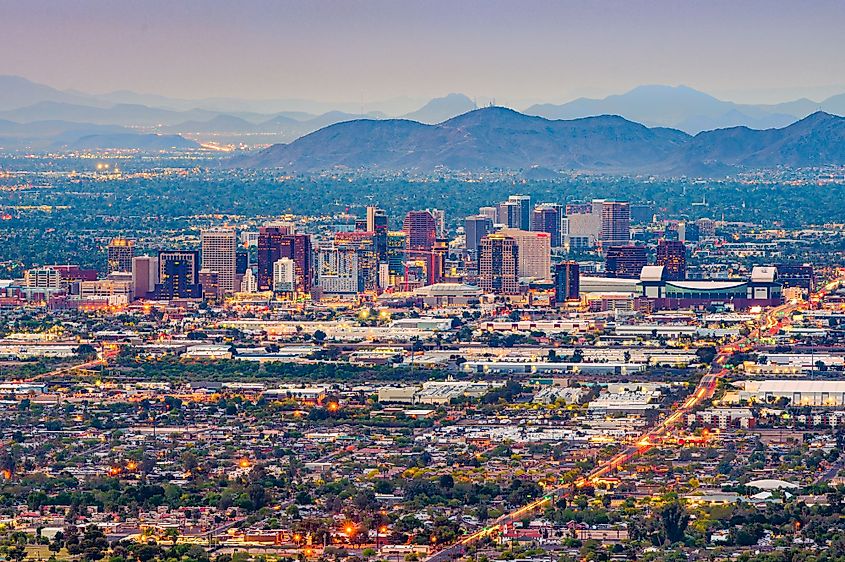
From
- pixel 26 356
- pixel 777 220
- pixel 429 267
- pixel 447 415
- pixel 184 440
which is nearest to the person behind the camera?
pixel 184 440

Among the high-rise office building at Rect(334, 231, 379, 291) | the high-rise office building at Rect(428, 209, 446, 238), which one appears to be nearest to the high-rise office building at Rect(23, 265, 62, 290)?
the high-rise office building at Rect(334, 231, 379, 291)

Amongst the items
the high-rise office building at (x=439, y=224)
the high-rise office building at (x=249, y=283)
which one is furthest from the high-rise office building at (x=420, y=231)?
the high-rise office building at (x=249, y=283)

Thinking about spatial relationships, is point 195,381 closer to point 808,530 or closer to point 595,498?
point 595,498

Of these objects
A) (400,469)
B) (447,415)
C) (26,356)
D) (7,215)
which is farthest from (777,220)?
(400,469)

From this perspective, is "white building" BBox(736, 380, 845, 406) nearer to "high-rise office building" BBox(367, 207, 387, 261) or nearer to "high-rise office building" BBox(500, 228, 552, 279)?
"high-rise office building" BBox(500, 228, 552, 279)

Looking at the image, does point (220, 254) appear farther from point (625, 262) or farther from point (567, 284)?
point (625, 262)

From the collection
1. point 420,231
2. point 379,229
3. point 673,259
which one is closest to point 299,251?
point 379,229
